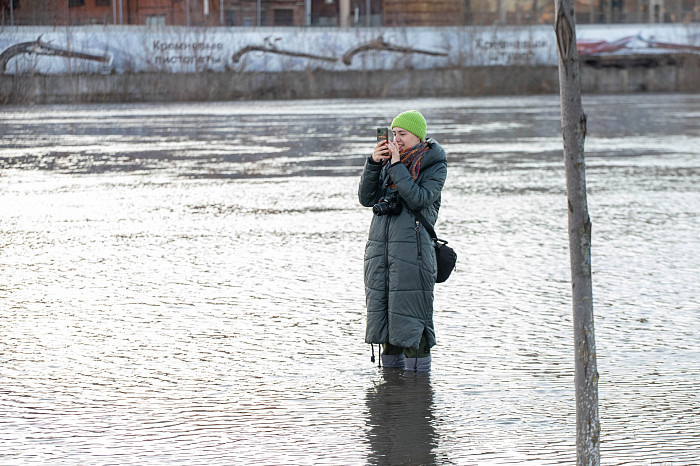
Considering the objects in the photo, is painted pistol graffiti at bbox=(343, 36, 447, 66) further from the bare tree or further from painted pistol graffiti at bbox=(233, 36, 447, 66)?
the bare tree

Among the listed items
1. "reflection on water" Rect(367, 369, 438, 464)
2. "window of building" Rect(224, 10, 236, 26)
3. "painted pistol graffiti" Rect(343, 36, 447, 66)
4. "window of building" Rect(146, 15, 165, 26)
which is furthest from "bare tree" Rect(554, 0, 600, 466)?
"window of building" Rect(146, 15, 165, 26)

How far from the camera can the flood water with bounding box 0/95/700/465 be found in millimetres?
5098

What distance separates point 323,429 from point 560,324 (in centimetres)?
256

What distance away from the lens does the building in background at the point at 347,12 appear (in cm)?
6172

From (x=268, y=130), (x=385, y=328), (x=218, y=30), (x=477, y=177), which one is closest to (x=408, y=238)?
(x=385, y=328)

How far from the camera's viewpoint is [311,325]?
739 centimetres

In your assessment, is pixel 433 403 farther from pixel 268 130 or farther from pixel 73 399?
pixel 268 130

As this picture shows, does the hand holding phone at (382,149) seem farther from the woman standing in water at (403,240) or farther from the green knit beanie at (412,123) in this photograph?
the green knit beanie at (412,123)

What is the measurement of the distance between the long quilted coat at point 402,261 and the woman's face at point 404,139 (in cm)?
10

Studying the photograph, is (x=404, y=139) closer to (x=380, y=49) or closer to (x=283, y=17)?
(x=380, y=49)

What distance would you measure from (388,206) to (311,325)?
1.64 meters

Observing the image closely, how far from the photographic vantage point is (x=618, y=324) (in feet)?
23.9

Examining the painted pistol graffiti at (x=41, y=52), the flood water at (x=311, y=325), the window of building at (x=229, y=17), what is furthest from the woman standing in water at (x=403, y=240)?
the window of building at (x=229, y=17)

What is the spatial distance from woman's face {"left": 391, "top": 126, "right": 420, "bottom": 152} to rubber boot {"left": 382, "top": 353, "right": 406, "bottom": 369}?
1.13 m
